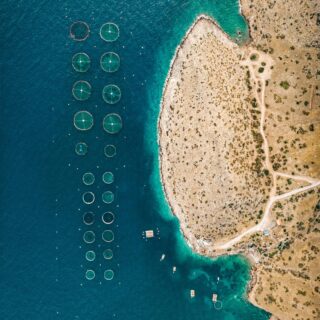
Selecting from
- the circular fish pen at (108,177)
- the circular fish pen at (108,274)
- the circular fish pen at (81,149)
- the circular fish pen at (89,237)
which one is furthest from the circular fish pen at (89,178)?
the circular fish pen at (108,274)

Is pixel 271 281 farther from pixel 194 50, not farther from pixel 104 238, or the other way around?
pixel 194 50

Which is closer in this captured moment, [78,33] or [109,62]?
[109,62]

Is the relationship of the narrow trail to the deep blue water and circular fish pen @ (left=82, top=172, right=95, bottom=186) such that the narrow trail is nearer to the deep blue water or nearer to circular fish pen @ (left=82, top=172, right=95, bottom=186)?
the deep blue water

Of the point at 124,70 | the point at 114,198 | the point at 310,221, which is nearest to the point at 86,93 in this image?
the point at 124,70

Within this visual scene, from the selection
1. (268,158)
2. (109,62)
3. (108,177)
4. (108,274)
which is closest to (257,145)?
(268,158)

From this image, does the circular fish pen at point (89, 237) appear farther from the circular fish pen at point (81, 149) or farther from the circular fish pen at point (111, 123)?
the circular fish pen at point (111, 123)

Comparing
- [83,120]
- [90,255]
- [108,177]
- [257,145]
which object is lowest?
[90,255]

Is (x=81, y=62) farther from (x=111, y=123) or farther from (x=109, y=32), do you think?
(x=111, y=123)

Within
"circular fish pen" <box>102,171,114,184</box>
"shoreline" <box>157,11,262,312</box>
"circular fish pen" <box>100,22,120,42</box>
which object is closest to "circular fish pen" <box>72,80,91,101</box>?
"circular fish pen" <box>100,22,120,42</box>

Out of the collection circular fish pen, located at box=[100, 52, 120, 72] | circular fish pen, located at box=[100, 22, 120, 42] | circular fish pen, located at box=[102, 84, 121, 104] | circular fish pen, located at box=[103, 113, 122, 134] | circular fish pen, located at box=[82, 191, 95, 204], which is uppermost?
circular fish pen, located at box=[100, 22, 120, 42]
